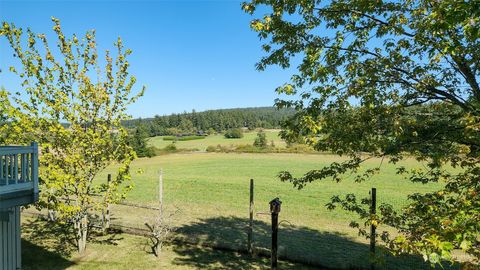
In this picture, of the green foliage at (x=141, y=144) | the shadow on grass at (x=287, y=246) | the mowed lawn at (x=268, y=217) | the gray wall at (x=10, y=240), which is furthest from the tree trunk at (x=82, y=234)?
the green foliage at (x=141, y=144)

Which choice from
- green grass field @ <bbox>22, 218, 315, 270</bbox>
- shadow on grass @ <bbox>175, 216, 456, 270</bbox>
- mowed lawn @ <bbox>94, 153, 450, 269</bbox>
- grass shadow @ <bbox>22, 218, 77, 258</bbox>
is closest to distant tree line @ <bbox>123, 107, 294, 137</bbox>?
mowed lawn @ <bbox>94, 153, 450, 269</bbox>

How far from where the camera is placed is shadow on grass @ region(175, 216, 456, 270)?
10.4m

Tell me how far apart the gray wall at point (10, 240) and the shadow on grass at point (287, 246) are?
170 inches

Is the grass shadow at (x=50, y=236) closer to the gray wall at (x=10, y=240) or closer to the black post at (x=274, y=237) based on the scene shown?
the gray wall at (x=10, y=240)

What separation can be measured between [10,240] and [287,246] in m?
8.27

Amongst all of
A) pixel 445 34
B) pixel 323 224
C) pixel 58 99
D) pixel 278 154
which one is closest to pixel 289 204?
pixel 323 224

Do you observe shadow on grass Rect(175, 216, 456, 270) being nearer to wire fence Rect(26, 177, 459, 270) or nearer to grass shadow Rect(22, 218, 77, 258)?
wire fence Rect(26, 177, 459, 270)

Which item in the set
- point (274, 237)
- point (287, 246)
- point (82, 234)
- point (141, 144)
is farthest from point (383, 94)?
point (141, 144)

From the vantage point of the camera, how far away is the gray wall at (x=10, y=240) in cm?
879

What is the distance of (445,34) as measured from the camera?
5.51 meters

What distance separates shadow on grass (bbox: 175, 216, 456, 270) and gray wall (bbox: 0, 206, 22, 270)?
4.33m

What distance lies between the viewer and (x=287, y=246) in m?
12.1

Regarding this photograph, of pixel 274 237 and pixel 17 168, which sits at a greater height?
pixel 17 168

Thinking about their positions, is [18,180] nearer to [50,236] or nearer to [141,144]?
[50,236]
